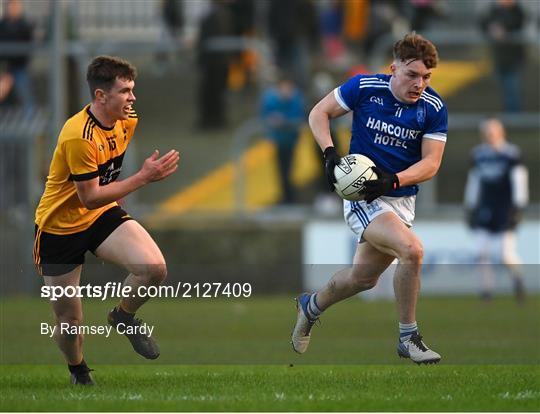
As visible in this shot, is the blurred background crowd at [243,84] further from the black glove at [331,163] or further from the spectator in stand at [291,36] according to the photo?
the black glove at [331,163]

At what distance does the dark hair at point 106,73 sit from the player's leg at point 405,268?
2.02 metres

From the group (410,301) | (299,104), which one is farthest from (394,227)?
(299,104)

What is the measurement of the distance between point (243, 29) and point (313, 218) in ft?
14.7

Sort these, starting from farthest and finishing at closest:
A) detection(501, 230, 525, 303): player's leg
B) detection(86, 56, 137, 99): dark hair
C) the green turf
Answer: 1. detection(501, 230, 525, 303): player's leg
2. detection(86, 56, 137, 99): dark hair
3. the green turf

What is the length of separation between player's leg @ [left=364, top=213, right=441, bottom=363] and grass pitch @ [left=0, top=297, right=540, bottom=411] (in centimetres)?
23

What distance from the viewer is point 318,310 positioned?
10438mm

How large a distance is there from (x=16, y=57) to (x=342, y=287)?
40.9 ft

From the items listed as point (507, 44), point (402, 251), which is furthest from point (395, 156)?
→ point (507, 44)

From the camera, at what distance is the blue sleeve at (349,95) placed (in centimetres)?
1005

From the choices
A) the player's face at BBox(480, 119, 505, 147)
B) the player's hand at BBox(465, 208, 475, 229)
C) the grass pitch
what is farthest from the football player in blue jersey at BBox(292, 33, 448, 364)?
the player's hand at BBox(465, 208, 475, 229)

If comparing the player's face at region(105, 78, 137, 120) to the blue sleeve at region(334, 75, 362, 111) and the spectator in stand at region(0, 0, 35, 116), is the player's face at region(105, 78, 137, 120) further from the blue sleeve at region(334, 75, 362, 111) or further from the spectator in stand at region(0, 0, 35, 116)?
the spectator in stand at region(0, 0, 35, 116)

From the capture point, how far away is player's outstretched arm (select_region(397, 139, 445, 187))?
9742 millimetres

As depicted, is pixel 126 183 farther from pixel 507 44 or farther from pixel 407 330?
pixel 507 44

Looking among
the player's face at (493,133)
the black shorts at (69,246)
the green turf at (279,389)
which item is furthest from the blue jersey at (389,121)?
the player's face at (493,133)
